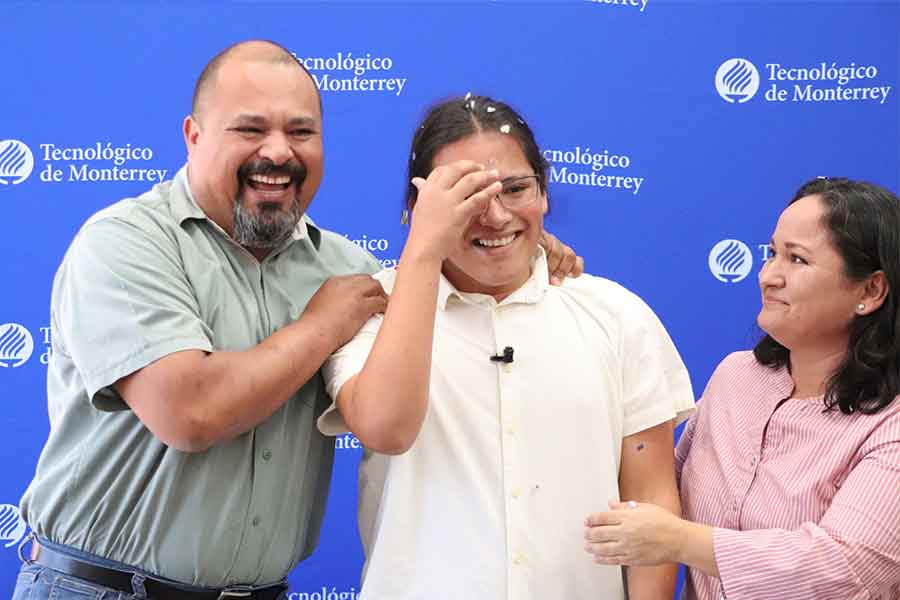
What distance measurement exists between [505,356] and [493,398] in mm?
70

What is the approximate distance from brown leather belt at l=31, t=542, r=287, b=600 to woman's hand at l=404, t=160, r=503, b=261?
0.67 m

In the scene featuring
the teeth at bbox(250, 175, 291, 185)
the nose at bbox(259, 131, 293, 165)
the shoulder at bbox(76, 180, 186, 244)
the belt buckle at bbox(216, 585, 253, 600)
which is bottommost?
the belt buckle at bbox(216, 585, 253, 600)

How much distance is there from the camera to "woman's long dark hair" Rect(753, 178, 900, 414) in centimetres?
156

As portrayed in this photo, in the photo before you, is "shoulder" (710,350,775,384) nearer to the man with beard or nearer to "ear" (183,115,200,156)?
the man with beard

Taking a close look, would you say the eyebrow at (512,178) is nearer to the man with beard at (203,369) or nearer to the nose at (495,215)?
the nose at (495,215)

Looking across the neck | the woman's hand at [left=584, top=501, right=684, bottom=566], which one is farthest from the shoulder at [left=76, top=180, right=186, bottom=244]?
the neck

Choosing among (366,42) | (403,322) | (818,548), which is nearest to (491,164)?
(403,322)

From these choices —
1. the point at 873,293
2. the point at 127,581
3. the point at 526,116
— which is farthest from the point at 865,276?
the point at 526,116

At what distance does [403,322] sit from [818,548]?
69cm

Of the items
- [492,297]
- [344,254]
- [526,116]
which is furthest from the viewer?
[526,116]

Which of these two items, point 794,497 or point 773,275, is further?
point 773,275

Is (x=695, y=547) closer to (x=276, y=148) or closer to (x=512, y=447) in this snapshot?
(x=512, y=447)

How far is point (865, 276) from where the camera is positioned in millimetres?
1591

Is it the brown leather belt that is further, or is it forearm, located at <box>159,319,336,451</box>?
the brown leather belt
